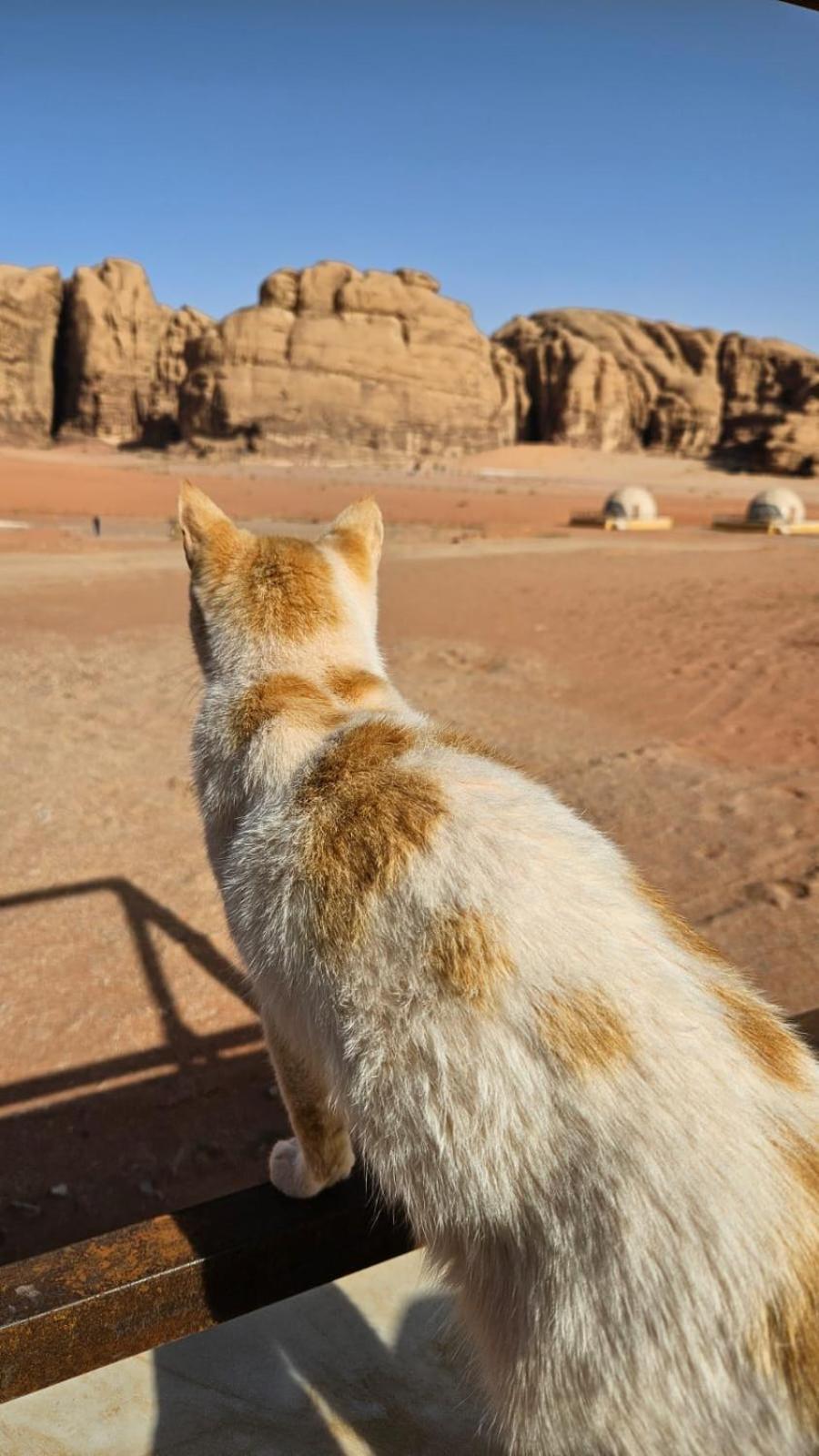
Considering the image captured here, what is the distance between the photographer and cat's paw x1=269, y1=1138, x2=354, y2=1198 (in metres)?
2.23

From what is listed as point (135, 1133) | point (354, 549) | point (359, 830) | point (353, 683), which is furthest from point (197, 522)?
point (135, 1133)

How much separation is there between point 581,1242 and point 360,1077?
436 mm

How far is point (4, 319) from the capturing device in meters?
69.9

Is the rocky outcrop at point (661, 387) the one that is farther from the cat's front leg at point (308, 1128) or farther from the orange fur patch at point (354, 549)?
the cat's front leg at point (308, 1128)

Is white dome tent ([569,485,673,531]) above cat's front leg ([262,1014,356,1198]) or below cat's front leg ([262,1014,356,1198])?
below

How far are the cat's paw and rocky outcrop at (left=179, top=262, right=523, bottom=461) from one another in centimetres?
6221

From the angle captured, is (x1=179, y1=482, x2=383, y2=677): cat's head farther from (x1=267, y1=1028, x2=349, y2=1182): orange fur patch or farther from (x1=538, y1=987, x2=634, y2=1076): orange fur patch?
(x1=538, y1=987, x2=634, y2=1076): orange fur patch

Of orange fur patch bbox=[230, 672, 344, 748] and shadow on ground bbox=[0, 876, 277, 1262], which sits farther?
shadow on ground bbox=[0, 876, 277, 1262]

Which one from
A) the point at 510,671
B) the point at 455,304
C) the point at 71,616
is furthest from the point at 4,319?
the point at 510,671

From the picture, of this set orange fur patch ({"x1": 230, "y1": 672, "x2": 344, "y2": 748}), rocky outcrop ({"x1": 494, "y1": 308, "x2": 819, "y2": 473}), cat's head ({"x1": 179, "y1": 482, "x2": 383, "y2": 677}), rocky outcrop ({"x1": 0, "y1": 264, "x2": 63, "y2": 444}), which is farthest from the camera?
rocky outcrop ({"x1": 494, "y1": 308, "x2": 819, "y2": 473})

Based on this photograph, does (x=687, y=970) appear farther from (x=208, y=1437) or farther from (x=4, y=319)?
(x=4, y=319)

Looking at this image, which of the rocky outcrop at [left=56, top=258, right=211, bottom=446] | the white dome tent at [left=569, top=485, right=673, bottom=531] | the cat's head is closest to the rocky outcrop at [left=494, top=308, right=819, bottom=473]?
the rocky outcrop at [left=56, top=258, right=211, bottom=446]

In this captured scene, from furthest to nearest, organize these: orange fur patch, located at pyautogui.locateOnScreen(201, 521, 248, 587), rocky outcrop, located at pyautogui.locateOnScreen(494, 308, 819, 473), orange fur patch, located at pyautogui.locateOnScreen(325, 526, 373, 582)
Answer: rocky outcrop, located at pyautogui.locateOnScreen(494, 308, 819, 473) < orange fur patch, located at pyautogui.locateOnScreen(325, 526, 373, 582) < orange fur patch, located at pyautogui.locateOnScreen(201, 521, 248, 587)

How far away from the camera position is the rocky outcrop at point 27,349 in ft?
230
